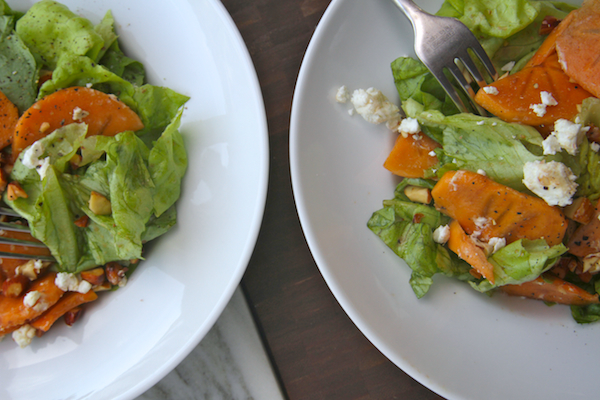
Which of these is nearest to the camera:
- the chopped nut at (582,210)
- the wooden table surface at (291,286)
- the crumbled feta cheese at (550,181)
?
the crumbled feta cheese at (550,181)

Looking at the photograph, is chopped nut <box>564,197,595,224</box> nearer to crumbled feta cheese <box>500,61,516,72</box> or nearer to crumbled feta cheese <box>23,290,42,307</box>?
crumbled feta cheese <box>500,61,516,72</box>

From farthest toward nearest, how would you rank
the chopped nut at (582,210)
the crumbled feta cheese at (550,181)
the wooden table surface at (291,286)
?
the wooden table surface at (291,286)
the chopped nut at (582,210)
the crumbled feta cheese at (550,181)

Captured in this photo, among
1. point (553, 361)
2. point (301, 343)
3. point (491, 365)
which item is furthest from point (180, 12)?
point (553, 361)

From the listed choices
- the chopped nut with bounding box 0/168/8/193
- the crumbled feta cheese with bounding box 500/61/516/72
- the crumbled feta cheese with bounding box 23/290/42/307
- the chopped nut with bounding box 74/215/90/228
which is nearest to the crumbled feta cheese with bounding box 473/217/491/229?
the crumbled feta cheese with bounding box 500/61/516/72

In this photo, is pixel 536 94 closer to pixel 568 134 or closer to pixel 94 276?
pixel 568 134

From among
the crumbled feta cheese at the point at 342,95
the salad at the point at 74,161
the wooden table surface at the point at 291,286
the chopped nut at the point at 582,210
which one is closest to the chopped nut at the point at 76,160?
the salad at the point at 74,161

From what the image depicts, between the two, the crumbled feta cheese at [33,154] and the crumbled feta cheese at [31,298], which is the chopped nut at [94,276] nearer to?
the crumbled feta cheese at [31,298]
